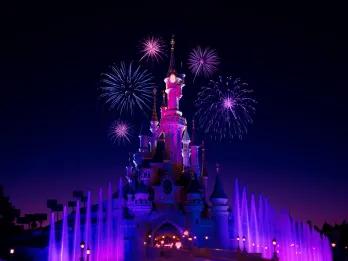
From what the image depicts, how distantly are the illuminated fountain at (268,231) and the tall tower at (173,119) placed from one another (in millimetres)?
12601

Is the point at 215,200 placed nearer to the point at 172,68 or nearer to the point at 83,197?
the point at 172,68

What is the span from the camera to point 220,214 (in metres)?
69.8

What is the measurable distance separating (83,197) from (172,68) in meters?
30.7

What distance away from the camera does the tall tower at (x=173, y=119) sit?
75250mm

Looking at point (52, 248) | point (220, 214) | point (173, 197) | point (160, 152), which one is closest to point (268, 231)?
point (220, 214)

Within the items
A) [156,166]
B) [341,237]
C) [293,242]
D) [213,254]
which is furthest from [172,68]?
[341,237]

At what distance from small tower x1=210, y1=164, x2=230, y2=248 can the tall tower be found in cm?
799

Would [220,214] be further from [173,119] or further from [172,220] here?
[173,119]

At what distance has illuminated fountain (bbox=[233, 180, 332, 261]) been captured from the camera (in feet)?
202

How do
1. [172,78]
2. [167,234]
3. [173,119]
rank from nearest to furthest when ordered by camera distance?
[167,234]
[173,119]
[172,78]

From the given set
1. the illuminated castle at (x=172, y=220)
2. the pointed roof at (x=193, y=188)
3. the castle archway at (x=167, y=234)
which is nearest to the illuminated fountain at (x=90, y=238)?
the illuminated castle at (x=172, y=220)

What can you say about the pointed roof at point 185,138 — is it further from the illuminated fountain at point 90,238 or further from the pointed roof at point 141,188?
the illuminated fountain at point 90,238

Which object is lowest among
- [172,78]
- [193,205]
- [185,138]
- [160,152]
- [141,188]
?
[193,205]

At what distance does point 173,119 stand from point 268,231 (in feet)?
74.7
